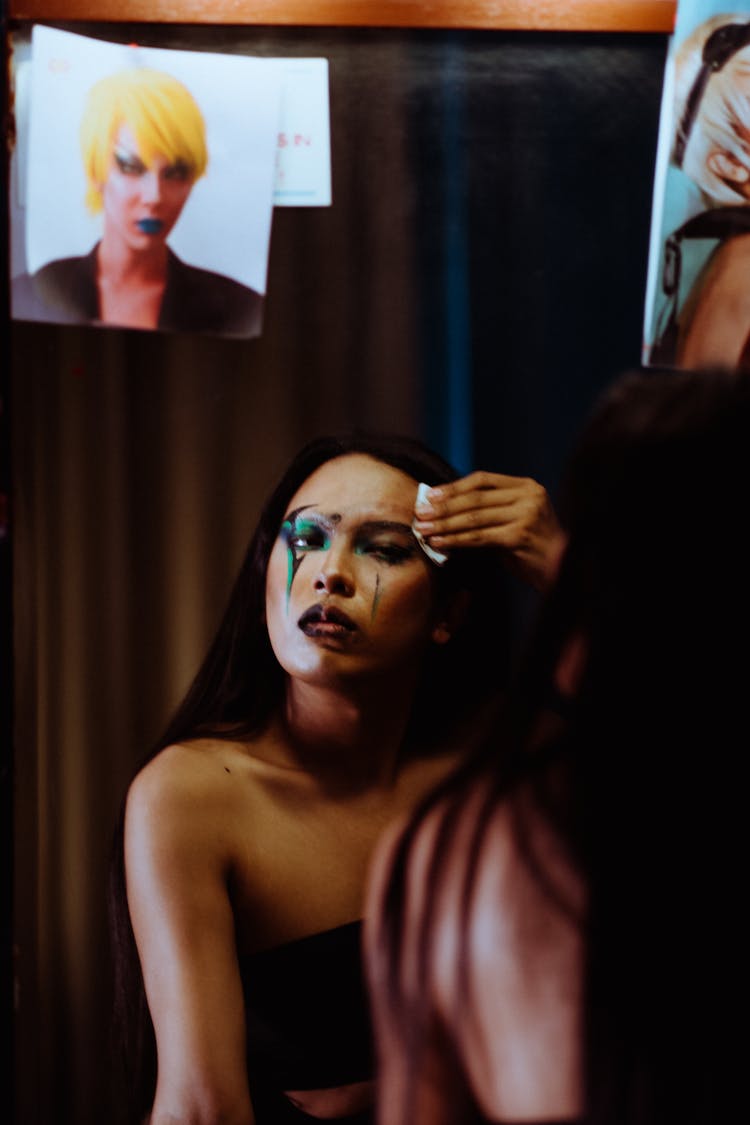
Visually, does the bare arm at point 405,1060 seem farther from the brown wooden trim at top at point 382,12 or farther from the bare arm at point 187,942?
the brown wooden trim at top at point 382,12

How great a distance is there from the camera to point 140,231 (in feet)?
5.64

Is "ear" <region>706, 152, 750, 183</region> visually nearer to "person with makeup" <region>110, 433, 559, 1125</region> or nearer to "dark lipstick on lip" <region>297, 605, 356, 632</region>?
"person with makeup" <region>110, 433, 559, 1125</region>

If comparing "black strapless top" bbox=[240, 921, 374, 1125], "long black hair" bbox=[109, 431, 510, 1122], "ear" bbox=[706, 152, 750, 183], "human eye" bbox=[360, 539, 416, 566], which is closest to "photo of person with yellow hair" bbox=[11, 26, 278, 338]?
"long black hair" bbox=[109, 431, 510, 1122]

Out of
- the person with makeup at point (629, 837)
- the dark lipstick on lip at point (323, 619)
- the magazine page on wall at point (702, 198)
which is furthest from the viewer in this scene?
the magazine page on wall at point (702, 198)

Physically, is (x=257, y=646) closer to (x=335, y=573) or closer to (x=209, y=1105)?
(x=335, y=573)

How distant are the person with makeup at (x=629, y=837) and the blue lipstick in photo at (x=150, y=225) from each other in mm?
1016

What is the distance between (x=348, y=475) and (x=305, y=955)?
0.56 metres

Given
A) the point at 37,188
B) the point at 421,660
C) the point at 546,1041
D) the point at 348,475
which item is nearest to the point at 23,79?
the point at 37,188

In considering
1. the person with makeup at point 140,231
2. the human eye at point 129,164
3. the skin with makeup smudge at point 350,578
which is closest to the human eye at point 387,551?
the skin with makeup smudge at point 350,578

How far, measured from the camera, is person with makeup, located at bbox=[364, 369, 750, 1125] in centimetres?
80

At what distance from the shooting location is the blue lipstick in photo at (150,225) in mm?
1718

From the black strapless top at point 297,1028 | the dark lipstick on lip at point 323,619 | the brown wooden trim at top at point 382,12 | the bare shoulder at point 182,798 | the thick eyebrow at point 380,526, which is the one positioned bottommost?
the black strapless top at point 297,1028

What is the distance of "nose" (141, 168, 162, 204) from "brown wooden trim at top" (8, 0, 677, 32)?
0.64ft

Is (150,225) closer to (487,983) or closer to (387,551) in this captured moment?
(387,551)
